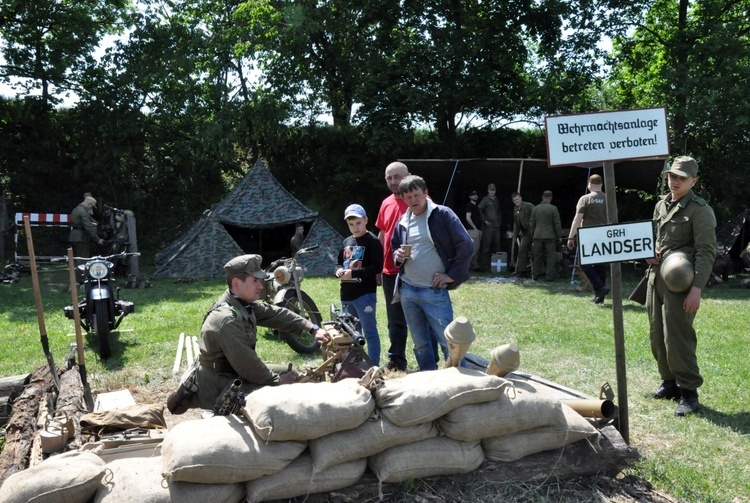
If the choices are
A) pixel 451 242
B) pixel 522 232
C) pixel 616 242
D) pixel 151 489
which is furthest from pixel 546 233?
pixel 151 489

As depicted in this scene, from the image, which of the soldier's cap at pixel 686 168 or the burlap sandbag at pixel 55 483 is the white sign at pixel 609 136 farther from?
the burlap sandbag at pixel 55 483

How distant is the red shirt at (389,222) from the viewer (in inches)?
247

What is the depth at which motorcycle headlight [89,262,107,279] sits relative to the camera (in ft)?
25.5

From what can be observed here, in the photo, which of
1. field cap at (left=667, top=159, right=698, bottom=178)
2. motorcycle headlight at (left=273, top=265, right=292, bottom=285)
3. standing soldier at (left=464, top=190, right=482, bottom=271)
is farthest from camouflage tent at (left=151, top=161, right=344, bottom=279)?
field cap at (left=667, top=159, right=698, bottom=178)

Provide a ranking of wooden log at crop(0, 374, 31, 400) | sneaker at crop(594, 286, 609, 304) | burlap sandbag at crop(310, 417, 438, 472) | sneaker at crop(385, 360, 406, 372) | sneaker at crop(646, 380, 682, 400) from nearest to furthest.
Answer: burlap sandbag at crop(310, 417, 438, 472), sneaker at crop(646, 380, 682, 400), wooden log at crop(0, 374, 31, 400), sneaker at crop(385, 360, 406, 372), sneaker at crop(594, 286, 609, 304)

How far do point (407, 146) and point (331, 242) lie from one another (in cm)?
526

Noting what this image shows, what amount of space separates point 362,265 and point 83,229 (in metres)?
8.78

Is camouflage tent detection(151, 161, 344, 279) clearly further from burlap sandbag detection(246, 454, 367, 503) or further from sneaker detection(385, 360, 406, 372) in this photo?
burlap sandbag detection(246, 454, 367, 503)

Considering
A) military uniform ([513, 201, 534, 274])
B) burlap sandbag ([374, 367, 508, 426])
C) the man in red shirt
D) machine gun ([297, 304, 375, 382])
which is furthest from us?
military uniform ([513, 201, 534, 274])

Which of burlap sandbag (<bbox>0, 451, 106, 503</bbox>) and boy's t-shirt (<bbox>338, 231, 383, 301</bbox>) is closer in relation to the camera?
burlap sandbag (<bbox>0, 451, 106, 503</bbox>)

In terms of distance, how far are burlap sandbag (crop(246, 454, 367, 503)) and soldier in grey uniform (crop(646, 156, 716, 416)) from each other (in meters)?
2.92

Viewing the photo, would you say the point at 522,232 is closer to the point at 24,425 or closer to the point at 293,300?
the point at 293,300

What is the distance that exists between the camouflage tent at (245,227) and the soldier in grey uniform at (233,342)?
10.3 meters

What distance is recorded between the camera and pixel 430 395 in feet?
12.1
